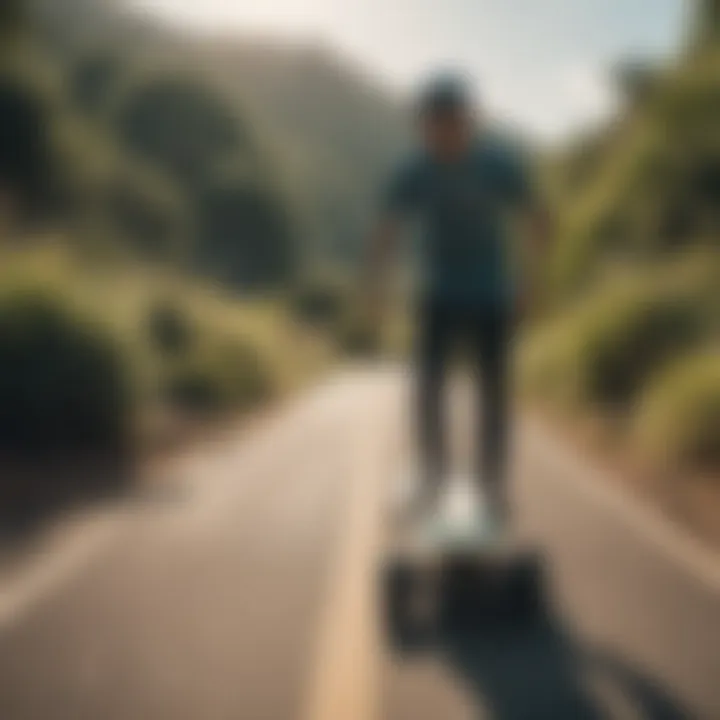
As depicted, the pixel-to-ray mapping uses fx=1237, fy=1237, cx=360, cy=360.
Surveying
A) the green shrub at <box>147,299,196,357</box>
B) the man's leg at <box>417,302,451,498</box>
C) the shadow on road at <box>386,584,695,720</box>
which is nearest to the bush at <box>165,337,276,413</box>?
the green shrub at <box>147,299,196,357</box>

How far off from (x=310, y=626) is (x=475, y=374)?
5.34 feet

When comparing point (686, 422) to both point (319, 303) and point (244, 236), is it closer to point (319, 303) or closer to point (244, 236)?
point (244, 236)

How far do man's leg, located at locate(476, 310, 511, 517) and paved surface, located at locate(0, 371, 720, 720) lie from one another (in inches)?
28.0

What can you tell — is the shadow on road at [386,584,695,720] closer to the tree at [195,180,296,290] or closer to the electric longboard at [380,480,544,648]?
the electric longboard at [380,480,544,648]

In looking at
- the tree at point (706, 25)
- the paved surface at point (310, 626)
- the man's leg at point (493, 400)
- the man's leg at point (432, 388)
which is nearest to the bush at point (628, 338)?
the tree at point (706, 25)

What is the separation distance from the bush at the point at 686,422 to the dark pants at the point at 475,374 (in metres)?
6.29

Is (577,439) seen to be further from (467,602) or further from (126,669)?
(126,669)

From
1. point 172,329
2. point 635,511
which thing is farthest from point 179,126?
point 635,511

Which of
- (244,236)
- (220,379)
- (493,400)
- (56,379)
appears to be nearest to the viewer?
(493,400)

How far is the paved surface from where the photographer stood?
15.6 ft

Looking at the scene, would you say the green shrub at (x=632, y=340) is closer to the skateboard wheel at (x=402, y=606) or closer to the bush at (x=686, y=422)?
the bush at (x=686, y=422)

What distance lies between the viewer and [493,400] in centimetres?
668

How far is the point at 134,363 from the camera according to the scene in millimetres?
14633

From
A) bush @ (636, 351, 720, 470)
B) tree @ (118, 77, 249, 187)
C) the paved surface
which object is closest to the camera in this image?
the paved surface
